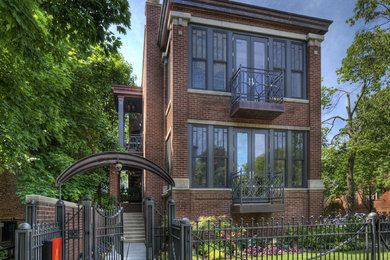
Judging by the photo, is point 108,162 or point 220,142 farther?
point 220,142

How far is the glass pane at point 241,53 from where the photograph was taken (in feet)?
42.7

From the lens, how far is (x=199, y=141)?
12.4 metres

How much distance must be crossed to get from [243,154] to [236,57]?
3.90m

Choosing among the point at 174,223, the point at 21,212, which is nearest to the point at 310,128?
the point at 174,223

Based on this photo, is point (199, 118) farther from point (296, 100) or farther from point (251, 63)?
point (296, 100)

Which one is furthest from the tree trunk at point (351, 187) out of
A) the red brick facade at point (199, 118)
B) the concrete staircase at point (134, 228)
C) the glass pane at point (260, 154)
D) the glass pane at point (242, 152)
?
the concrete staircase at point (134, 228)

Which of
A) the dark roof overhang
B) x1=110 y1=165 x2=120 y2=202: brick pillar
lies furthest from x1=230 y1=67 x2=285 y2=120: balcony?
x1=110 y1=165 x2=120 y2=202: brick pillar

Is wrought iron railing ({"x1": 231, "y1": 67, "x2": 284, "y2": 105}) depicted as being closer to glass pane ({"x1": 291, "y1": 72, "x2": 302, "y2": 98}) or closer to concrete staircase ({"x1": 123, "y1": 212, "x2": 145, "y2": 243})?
glass pane ({"x1": 291, "y1": 72, "x2": 302, "y2": 98})

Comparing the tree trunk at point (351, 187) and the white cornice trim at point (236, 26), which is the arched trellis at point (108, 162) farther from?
the tree trunk at point (351, 187)

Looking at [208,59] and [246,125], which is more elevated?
[208,59]

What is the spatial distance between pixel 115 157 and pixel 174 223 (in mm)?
2395

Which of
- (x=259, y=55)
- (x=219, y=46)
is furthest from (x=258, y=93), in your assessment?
(x=219, y=46)

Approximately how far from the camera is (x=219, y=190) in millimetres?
12180

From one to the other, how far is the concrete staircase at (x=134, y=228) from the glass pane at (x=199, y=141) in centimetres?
559
